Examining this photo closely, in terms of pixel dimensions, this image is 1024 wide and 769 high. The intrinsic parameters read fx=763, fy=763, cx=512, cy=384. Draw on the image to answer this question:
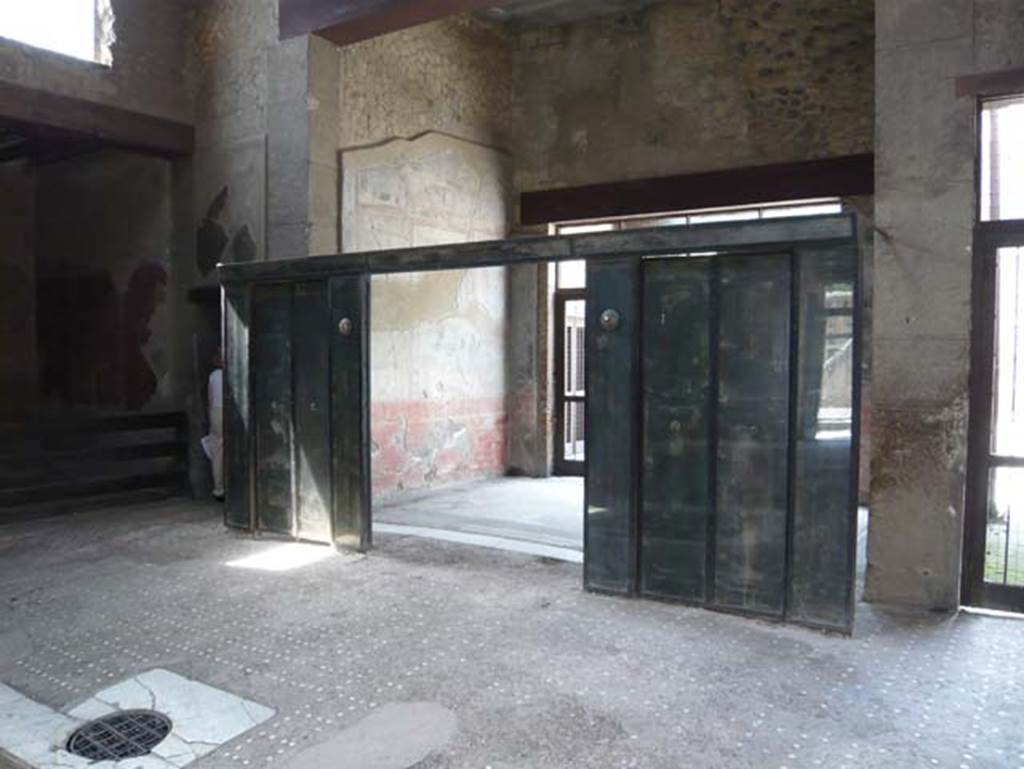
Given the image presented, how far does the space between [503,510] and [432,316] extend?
7.56 feet

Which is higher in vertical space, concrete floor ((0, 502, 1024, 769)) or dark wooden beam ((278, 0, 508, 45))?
dark wooden beam ((278, 0, 508, 45))

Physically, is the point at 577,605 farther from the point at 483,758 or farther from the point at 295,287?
the point at 295,287

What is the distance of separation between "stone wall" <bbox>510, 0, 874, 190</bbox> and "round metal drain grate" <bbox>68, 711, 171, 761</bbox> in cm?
720

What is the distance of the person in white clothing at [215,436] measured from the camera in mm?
7367

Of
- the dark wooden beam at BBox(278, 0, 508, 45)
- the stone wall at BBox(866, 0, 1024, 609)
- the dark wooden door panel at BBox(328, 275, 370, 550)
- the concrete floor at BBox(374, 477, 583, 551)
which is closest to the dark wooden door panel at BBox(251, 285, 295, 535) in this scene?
the dark wooden door panel at BBox(328, 275, 370, 550)

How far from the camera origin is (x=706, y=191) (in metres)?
8.15

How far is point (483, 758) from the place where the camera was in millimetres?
2887

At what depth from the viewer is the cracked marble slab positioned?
2947 millimetres

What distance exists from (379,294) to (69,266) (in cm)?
487

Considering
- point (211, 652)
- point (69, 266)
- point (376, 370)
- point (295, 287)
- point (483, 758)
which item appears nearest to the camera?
point (483, 758)

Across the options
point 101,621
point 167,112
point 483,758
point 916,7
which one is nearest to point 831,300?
point 916,7

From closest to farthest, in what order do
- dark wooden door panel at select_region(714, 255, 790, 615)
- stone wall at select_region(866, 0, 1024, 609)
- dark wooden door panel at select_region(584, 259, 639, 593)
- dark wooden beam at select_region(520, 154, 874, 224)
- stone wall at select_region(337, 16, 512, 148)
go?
dark wooden door panel at select_region(714, 255, 790, 615) → stone wall at select_region(866, 0, 1024, 609) → dark wooden door panel at select_region(584, 259, 639, 593) → stone wall at select_region(337, 16, 512, 148) → dark wooden beam at select_region(520, 154, 874, 224)

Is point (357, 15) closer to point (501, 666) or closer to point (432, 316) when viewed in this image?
point (432, 316)

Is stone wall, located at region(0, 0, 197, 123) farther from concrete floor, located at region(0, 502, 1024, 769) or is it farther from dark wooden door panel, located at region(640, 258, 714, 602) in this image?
dark wooden door panel, located at region(640, 258, 714, 602)
